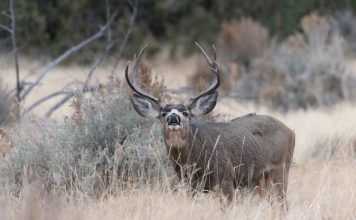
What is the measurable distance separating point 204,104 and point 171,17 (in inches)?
759

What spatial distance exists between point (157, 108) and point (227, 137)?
0.76 meters

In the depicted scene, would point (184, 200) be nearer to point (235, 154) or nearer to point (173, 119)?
point (173, 119)

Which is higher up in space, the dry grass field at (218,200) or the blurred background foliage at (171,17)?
the blurred background foliage at (171,17)

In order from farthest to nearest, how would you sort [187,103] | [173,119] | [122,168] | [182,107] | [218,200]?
[122,168] → [187,103] → [182,107] → [218,200] → [173,119]

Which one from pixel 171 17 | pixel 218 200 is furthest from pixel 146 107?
pixel 171 17

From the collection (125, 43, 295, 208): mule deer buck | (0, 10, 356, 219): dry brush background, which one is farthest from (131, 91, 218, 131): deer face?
(0, 10, 356, 219): dry brush background

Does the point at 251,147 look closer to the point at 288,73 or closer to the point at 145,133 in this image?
the point at 145,133

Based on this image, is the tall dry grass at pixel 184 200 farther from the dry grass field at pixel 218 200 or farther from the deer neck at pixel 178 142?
the deer neck at pixel 178 142

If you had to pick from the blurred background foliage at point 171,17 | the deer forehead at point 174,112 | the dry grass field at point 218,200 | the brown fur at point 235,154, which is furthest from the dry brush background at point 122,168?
the blurred background foliage at point 171,17

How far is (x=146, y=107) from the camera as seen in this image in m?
8.18

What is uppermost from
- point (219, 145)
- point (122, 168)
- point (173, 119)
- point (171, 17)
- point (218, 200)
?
point (171, 17)

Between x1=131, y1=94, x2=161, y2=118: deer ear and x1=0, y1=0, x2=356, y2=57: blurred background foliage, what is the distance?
15.0 m

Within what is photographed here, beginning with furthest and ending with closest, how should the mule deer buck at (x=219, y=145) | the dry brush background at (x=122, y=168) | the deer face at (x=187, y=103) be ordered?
1. the deer face at (x=187, y=103)
2. the mule deer buck at (x=219, y=145)
3. the dry brush background at (x=122, y=168)

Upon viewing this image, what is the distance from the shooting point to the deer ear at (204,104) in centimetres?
816
